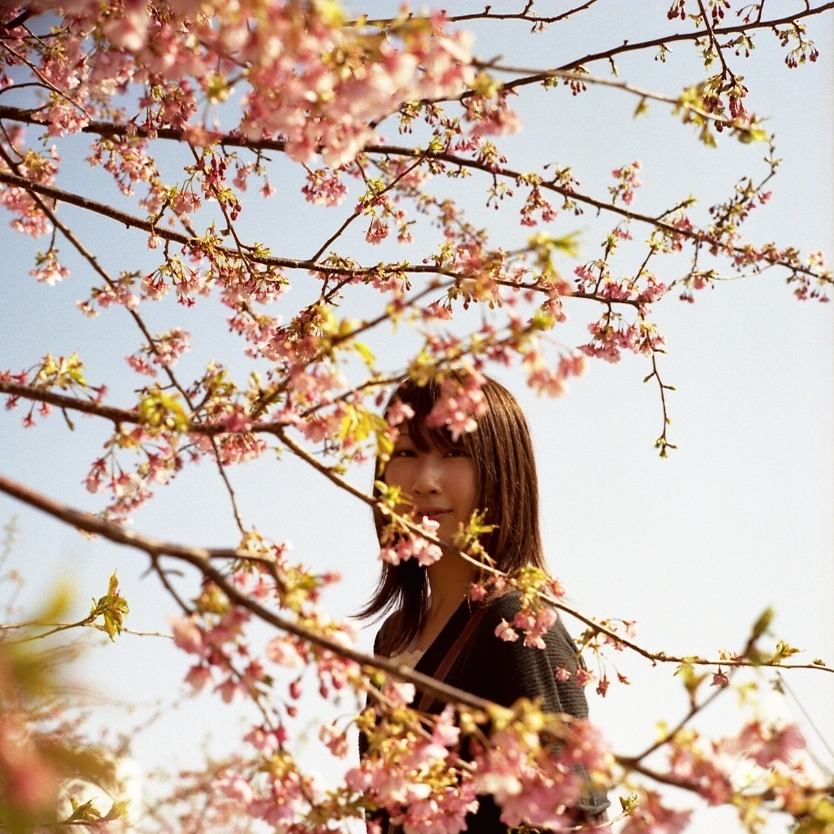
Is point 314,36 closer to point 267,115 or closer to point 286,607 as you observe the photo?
point 267,115

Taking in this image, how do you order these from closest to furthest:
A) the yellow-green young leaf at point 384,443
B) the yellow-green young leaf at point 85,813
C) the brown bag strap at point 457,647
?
the yellow-green young leaf at point 384,443, the brown bag strap at point 457,647, the yellow-green young leaf at point 85,813


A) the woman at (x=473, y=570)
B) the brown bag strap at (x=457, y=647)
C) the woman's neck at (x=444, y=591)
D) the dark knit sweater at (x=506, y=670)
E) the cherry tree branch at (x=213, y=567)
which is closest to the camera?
the cherry tree branch at (x=213, y=567)

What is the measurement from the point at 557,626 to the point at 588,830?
86 cm

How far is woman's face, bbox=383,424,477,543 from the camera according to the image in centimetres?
319

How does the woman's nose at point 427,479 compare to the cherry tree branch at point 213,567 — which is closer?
the cherry tree branch at point 213,567

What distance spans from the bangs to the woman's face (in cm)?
2

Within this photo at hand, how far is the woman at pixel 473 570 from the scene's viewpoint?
2.75m

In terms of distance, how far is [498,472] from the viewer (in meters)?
3.30

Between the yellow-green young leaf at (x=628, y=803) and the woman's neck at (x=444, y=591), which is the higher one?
the woman's neck at (x=444, y=591)

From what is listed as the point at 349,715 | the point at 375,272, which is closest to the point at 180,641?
the point at 349,715

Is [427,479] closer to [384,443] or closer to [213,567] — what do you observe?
[384,443]

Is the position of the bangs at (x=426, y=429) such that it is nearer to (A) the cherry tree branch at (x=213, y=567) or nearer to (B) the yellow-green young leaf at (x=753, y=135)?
(B) the yellow-green young leaf at (x=753, y=135)

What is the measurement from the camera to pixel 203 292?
404cm

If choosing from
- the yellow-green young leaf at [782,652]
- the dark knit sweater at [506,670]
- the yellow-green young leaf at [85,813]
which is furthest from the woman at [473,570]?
the yellow-green young leaf at [85,813]
